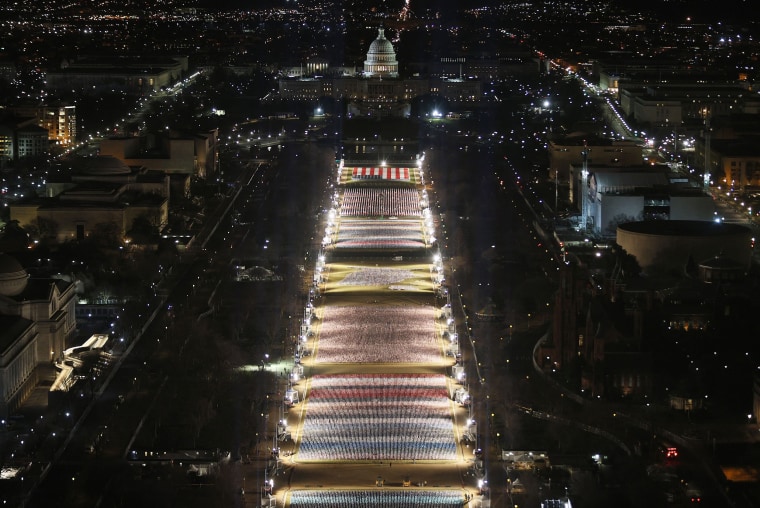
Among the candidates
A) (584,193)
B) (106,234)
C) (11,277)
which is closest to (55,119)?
(106,234)

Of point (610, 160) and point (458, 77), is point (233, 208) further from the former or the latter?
point (458, 77)

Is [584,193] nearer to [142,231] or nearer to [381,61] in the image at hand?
[142,231]

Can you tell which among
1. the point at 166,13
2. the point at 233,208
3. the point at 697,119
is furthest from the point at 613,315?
the point at 166,13

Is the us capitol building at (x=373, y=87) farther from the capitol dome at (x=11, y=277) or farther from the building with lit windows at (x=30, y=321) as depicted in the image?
the capitol dome at (x=11, y=277)

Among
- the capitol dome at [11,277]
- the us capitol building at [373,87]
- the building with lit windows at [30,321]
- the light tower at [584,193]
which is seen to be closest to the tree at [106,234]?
the building with lit windows at [30,321]

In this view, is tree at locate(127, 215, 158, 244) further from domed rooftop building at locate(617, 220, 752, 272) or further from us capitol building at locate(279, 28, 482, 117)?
us capitol building at locate(279, 28, 482, 117)

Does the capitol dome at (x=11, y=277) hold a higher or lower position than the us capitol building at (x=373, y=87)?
lower
